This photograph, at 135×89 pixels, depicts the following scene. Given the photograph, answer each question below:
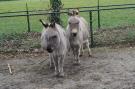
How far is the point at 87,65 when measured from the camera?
32.6 ft

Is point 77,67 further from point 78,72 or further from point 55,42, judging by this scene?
point 55,42

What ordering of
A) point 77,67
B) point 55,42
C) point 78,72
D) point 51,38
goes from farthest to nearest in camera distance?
point 77,67 → point 78,72 → point 55,42 → point 51,38

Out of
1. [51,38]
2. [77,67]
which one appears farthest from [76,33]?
[51,38]

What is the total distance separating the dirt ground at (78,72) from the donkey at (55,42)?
0.40 metres

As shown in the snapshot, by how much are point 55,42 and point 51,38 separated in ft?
0.55

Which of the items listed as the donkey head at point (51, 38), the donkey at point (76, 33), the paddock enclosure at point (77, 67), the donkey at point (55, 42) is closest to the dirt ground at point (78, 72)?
the paddock enclosure at point (77, 67)

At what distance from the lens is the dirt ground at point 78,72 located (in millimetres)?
8250

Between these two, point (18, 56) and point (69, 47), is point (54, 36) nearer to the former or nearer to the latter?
point (69, 47)

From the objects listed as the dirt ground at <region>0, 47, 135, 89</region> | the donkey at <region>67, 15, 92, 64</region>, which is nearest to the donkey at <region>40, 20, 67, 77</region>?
the donkey at <region>67, 15, 92, 64</region>

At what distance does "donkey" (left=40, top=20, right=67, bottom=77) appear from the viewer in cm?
825

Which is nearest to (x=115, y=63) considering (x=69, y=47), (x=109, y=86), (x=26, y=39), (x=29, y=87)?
(x=69, y=47)

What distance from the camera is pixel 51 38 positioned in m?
8.30

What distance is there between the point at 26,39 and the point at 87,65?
410cm

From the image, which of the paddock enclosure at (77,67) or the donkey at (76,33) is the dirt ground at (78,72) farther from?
the donkey at (76,33)
